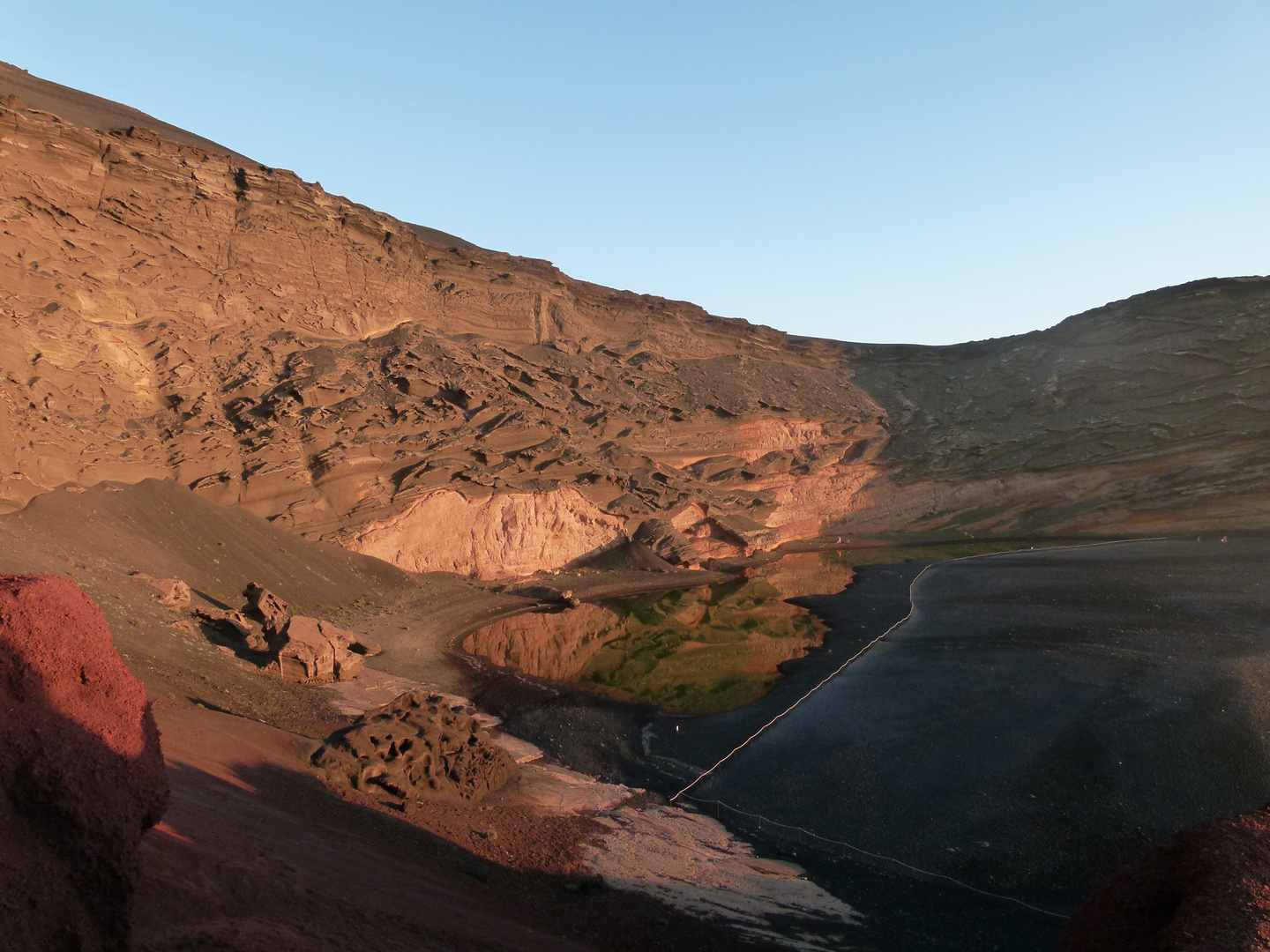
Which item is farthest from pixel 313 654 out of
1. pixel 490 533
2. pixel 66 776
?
pixel 490 533

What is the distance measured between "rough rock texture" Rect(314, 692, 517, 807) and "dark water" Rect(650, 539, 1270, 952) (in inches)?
109

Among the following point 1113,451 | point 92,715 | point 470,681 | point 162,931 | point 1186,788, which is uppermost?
point 1113,451

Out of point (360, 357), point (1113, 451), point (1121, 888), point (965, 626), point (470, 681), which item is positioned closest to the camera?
point (1121, 888)

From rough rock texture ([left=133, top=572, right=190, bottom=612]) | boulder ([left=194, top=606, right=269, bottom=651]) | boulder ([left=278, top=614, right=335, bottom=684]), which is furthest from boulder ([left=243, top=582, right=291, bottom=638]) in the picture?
rough rock texture ([left=133, top=572, right=190, bottom=612])

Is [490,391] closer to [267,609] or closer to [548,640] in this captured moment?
[548,640]

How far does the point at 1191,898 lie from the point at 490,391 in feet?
84.2

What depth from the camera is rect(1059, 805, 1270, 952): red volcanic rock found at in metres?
3.79

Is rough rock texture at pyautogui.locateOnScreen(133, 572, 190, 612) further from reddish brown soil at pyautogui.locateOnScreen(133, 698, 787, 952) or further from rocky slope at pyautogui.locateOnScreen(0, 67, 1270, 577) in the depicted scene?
reddish brown soil at pyautogui.locateOnScreen(133, 698, 787, 952)

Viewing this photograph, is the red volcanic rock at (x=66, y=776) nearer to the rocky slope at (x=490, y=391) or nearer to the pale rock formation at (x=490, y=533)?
the rocky slope at (x=490, y=391)

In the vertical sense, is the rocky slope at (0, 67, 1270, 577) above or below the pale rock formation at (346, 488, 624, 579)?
above

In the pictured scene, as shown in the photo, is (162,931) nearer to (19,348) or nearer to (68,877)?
(68,877)

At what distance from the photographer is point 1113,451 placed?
34250 mm

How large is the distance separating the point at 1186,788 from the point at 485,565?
20365 millimetres

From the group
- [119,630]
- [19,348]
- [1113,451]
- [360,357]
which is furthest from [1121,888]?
[1113,451]
